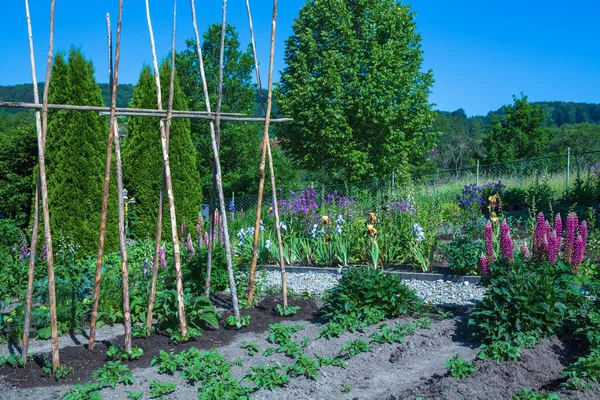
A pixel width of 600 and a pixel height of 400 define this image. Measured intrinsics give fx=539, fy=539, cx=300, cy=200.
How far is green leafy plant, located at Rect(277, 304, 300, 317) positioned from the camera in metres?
5.55

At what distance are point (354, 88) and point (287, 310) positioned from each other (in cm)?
1316

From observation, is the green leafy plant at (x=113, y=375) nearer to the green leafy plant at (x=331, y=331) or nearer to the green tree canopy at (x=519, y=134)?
the green leafy plant at (x=331, y=331)

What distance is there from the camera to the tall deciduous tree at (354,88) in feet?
57.9

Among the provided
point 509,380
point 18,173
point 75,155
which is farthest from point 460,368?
point 18,173

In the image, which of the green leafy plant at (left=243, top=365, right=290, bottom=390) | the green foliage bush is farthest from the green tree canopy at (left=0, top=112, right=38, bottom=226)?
the green leafy plant at (left=243, top=365, right=290, bottom=390)

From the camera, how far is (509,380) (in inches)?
146

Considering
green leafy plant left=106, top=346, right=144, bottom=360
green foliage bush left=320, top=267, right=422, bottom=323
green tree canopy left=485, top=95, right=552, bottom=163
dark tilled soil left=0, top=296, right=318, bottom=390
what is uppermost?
green tree canopy left=485, top=95, right=552, bottom=163

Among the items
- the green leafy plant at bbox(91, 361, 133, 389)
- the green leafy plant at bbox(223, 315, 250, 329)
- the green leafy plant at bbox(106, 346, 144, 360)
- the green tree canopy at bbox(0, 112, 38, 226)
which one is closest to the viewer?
the green leafy plant at bbox(91, 361, 133, 389)

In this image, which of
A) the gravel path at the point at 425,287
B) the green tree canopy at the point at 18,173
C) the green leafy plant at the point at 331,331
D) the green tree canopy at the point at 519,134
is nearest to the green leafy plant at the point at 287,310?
the green leafy plant at the point at 331,331

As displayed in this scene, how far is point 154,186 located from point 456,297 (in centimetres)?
671

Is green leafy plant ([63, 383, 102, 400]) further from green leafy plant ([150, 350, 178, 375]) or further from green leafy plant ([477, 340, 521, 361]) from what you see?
green leafy plant ([477, 340, 521, 361])

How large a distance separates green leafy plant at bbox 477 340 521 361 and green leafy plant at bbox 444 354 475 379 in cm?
23

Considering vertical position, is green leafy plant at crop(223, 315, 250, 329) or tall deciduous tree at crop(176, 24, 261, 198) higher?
tall deciduous tree at crop(176, 24, 261, 198)

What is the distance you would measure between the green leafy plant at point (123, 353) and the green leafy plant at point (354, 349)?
5.47 feet
